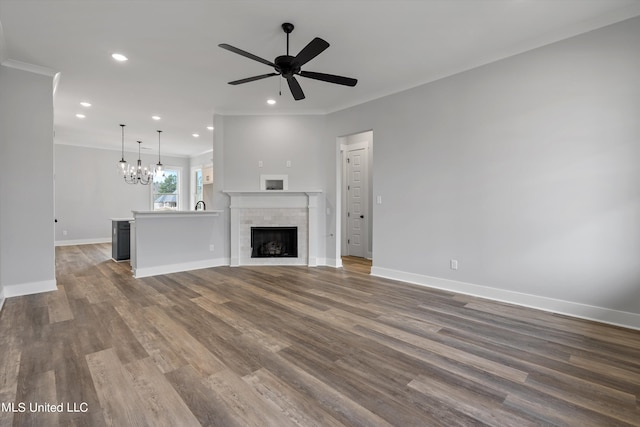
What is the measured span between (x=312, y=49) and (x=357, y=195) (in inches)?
176

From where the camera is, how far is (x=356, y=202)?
21.9 feet

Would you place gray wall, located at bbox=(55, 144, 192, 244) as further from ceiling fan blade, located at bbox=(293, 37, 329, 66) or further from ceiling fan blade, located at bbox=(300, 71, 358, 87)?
ceiling fan blade, located at bbox=(293, 37, 329, 66)

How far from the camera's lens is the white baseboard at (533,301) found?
2787mm

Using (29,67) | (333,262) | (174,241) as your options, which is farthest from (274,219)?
(29,67)

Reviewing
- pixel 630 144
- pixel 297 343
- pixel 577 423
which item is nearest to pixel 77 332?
pixel 297 343

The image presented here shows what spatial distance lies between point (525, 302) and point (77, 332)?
4553 millimetres

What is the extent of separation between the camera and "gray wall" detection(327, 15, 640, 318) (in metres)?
2.79

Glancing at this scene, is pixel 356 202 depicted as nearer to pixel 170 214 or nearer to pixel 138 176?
pixel 170 214

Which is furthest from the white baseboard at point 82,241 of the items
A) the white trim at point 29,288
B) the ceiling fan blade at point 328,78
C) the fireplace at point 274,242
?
the ceiling fan blade at point 328,78

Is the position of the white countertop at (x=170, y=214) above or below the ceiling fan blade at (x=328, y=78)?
below

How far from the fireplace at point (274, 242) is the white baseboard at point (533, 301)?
211 cm

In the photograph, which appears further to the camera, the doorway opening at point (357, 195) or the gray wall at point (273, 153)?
the doorway opening at point (357, 195)

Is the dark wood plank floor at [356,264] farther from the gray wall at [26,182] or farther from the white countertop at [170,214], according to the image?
the gray wall at [26,182]

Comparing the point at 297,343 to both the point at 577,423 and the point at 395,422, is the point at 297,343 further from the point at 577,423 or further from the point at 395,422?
the point at 577,423
